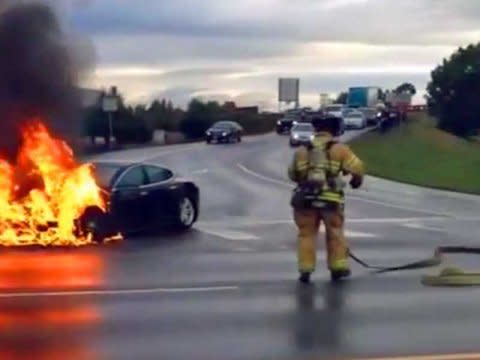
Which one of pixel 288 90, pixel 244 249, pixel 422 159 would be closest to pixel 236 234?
pixel 244 249

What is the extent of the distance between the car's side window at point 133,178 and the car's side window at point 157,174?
15 centimetres

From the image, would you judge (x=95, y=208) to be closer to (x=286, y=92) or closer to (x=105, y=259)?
(x=105, y=259)

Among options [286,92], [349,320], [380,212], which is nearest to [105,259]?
[349,320]

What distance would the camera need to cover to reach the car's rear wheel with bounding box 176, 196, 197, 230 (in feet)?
70.6

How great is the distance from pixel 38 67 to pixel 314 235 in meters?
9.62

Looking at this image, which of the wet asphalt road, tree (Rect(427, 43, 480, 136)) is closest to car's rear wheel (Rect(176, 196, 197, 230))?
the wet asphalt road

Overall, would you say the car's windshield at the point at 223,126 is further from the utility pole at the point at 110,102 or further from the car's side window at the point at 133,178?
the car's side window at the point at 133,178

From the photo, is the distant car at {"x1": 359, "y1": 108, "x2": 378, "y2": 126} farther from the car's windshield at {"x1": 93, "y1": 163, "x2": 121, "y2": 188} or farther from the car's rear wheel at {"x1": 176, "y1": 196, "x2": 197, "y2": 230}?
the car's windshield at {"x1": 93, "y1": 163, "x2": 121, "y2": 188}

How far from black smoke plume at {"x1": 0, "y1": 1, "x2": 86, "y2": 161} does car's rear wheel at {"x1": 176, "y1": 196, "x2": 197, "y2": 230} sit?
202cm

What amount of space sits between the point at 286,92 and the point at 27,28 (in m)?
95.7

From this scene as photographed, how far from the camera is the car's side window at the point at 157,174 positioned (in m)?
21.0

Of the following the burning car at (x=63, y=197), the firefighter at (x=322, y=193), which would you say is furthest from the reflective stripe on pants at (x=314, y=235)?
the burning car at (x=63, y=197)

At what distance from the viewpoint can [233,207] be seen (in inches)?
1110

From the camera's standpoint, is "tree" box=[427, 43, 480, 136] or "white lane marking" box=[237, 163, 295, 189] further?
"tree" box=[427, 43, 480, 136]
